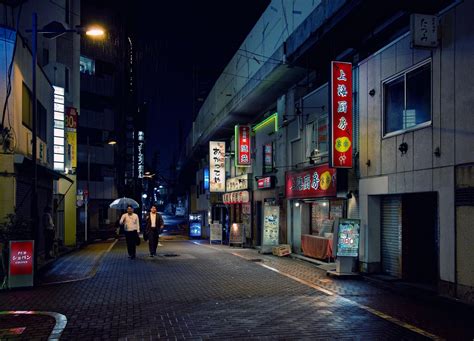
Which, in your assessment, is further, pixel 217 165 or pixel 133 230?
pixel 217 165

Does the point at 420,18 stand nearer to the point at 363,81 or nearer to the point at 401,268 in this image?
the point at 363,81

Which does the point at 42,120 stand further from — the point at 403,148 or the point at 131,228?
the point at 403,148

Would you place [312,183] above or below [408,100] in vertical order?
below

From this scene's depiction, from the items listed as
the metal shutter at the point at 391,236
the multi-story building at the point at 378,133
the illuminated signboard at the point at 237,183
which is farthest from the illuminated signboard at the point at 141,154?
the metal shutter at the point at 391,236

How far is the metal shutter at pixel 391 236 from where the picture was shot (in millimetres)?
13367

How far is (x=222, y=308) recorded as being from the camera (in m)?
9.20

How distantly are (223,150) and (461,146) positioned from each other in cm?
2111

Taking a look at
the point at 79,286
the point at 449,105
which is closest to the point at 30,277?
the point at 79,286

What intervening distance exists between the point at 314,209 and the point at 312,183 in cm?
174

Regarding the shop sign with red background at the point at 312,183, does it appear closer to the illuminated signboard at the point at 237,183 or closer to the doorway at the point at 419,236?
the doorway at the point at 419,236

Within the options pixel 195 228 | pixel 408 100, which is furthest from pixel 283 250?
pixel 195 228

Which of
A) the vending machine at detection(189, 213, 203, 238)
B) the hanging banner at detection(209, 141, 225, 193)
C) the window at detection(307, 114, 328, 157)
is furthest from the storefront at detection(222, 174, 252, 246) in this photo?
the vending machine at detection(189, 213, 203, 238)

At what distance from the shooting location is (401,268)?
13.1 metres

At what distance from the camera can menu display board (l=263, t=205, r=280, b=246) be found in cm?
2097
